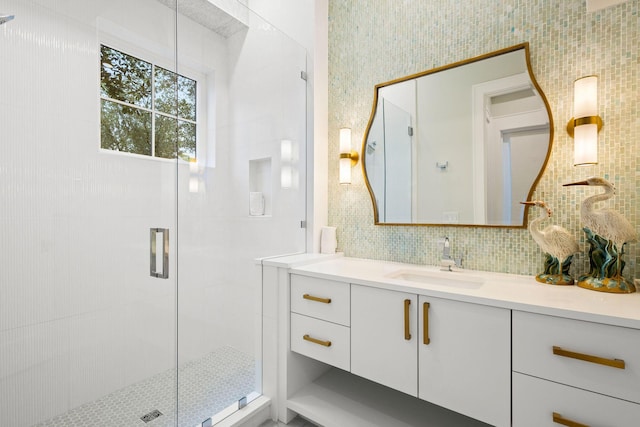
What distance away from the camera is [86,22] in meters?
1.28

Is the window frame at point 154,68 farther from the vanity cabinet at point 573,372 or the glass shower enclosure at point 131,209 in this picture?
the vanity cabinet at point 573,372

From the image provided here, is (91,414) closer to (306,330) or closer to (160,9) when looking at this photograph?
(306,330)

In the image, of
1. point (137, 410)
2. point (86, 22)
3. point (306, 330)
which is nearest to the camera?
point (86, 22)

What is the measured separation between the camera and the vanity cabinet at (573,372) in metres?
0.90

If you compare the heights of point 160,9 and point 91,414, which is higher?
point 160,9

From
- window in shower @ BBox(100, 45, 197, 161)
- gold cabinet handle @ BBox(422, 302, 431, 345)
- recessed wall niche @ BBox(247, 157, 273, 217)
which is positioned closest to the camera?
gold cabinet handle @ BBox(422, 302, 431, 345)

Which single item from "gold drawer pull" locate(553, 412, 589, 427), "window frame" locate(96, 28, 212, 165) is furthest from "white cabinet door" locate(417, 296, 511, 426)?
"window frame" locate(96, 28, 212, 165)

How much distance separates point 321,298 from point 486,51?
1583 mm

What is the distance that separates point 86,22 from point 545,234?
85.8 inches

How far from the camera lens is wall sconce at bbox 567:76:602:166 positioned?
127 cm

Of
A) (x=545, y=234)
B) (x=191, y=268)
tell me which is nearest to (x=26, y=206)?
(x=191, y=268)

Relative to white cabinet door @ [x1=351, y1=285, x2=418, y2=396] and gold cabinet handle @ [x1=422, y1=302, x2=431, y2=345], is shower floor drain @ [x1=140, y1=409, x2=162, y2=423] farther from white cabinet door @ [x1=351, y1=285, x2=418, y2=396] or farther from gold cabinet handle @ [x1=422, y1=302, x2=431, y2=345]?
gold cabinet handle @ [x1=422, y1=302, x2=431, y2=345]

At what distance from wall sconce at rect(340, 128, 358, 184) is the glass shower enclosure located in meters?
0.52

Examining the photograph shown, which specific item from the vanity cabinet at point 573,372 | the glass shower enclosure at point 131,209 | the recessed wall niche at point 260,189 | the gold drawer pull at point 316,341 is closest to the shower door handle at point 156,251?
the glass shower enclosure at point 131,209
